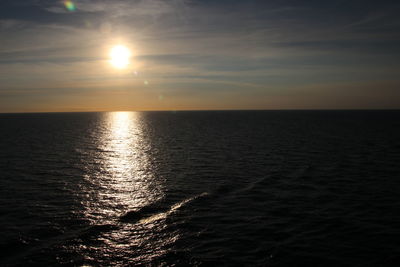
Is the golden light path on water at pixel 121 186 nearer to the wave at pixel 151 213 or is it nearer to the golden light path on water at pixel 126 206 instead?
the golden light path on water at pixel 126 206

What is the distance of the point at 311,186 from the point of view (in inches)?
1428

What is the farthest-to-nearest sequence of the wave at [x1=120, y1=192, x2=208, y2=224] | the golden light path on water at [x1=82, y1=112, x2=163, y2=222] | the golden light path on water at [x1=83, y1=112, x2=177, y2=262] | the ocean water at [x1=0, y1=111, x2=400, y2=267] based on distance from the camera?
the golden light path on water at [x1=82, y1=112, x2=163, y2=222], the wave at [x1=120, y1=192, x2=208, y2=224], the golden light path on water at [x1=83, y1=112, x2=177, y2=262], the ocean water at [x1=0, y1=111, x2=400, y2=267]

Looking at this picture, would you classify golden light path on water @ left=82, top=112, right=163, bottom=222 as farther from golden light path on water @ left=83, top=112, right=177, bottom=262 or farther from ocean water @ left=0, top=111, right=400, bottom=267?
ocean water @ left=0, top=111, right=400, bottom=267

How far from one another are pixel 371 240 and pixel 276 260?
815 cm

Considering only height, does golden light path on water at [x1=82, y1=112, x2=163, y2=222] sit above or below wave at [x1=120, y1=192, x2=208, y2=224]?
above

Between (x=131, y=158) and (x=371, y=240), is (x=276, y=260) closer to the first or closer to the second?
(x=371, y=240)

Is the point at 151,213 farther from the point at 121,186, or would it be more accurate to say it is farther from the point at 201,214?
the point at 121,186

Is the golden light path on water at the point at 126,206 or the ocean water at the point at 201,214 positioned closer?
the ocean water at the point at 201,214

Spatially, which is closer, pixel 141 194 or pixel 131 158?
pixel 141 194

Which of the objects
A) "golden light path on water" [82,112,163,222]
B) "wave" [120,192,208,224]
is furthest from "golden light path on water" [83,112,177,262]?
"wave" [120,192,208,224]

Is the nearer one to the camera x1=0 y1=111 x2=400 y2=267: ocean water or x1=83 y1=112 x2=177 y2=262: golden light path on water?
x1=0 y1=111 x2=400 y2=267: ocean water

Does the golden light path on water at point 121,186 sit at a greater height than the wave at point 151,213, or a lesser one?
greater

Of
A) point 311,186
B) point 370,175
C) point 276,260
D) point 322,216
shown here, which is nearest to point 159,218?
point 276,260

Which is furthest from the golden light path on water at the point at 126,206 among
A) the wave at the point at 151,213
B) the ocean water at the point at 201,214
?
the wave at the point at 151,213
